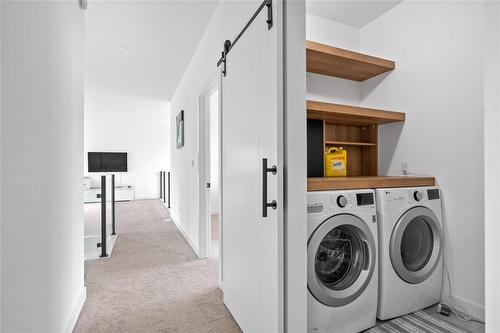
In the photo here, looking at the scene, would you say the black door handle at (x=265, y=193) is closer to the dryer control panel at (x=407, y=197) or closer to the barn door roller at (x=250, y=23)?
the barn door roller at (x=250, y=23)

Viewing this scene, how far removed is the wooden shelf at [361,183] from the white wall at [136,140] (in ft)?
19.1

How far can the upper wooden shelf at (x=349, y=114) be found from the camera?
203cm

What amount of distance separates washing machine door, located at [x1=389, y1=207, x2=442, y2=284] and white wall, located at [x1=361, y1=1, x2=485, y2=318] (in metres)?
0.13

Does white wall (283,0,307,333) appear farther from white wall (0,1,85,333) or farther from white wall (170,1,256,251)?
white wall (0,1,85,333)

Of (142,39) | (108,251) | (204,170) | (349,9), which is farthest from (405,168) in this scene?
(108,251)

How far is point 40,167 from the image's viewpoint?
1300mm

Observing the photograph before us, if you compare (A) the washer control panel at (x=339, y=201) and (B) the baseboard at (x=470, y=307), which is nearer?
(A) the washer control panel at (x=339, y=201)

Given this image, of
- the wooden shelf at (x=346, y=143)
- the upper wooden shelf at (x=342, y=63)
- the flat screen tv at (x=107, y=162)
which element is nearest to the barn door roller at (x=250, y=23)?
the upper wooden shelf at (x=342, y=63)

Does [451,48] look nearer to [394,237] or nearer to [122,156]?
[394,237]

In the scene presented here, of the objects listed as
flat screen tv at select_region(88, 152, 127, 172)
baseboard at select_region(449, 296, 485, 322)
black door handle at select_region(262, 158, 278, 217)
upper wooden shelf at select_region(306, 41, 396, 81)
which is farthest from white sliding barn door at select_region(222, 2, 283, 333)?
flat screen tv at select_region(88, 152, 127, 172)

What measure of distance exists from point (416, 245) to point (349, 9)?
6.97 ft

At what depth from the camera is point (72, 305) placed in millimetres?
1792

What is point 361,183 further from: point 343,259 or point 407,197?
point 343,259

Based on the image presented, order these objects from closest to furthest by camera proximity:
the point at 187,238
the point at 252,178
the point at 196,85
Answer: the point at 252,178, the point at 196,85, the point at 187,238
